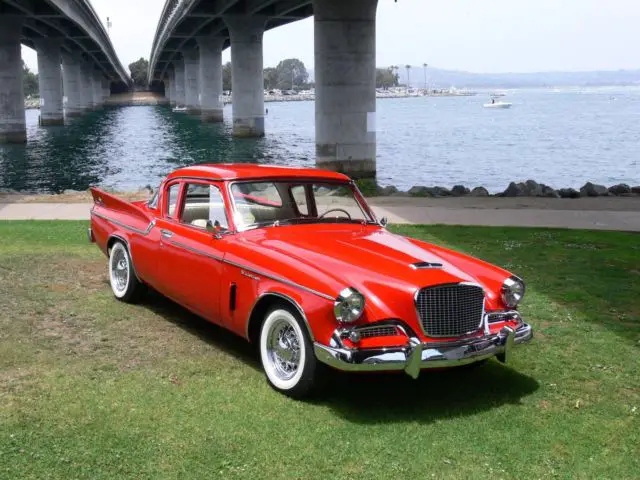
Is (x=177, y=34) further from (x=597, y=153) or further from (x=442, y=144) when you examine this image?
A: (x=597, y=153)

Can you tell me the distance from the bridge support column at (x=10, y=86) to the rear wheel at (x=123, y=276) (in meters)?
45.5

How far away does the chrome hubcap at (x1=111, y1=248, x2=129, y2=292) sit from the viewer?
830cm

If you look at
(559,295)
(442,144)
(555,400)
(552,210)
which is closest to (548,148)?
(442,144)

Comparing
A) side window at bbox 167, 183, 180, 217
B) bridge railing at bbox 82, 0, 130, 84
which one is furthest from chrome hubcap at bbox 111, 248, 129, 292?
bridge railing at bbox 82, 0, 130, 84

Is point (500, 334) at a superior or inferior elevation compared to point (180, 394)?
superior

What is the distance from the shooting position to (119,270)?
842cm

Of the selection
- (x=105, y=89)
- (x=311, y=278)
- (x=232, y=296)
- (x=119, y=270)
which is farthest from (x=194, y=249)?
(x=105, y=89)

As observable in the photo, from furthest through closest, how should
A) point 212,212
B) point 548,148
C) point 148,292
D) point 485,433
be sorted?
point 548,148, point 148,292, point 212,212, point 485,433

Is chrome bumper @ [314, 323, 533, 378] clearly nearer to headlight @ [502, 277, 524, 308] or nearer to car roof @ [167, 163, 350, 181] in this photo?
headlight @ [502, 277, 524, 308]

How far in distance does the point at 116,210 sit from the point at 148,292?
3.22 feet

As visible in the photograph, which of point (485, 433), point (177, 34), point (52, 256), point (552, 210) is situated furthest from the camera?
point (177, 34)

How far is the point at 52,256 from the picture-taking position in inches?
423

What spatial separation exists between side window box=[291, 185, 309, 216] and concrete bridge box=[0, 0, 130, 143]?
42.6 meters

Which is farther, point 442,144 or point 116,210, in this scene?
point 442,144
